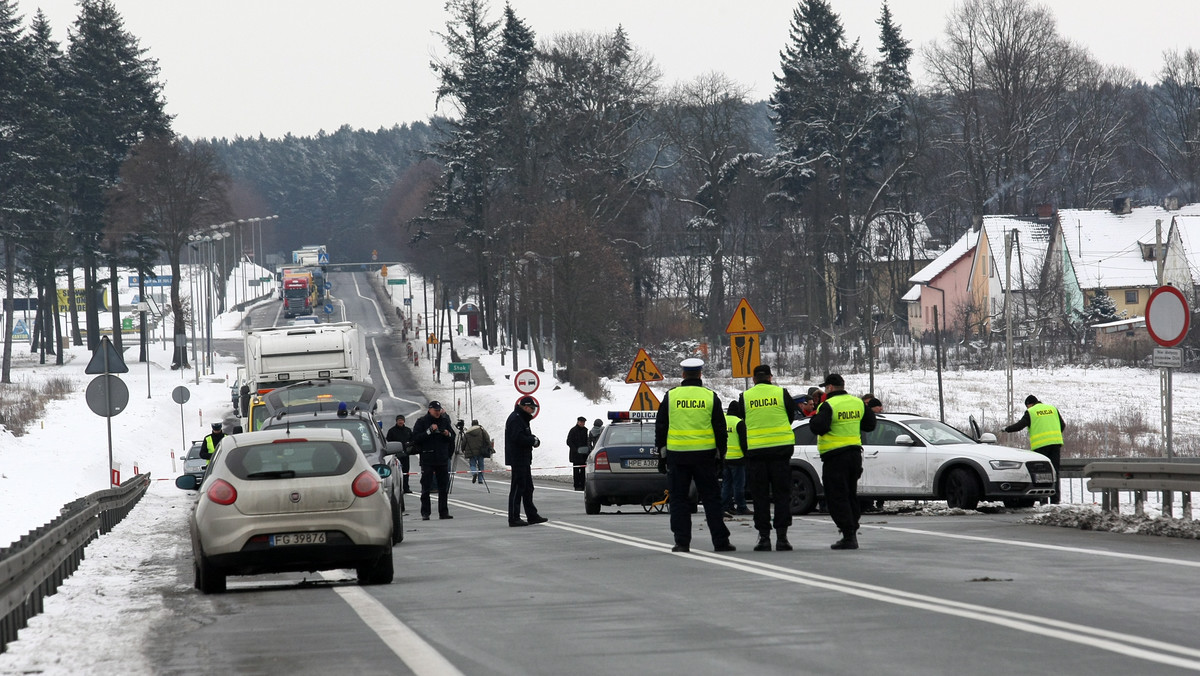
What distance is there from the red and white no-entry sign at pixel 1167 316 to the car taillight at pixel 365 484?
31.4ft

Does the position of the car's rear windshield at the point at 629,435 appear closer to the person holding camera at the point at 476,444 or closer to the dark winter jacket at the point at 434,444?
the dark winter jacket at the point at 434,444

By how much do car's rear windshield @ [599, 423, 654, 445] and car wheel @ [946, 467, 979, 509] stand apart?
4392mm

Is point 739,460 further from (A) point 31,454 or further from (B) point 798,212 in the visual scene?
(B) point 798,212

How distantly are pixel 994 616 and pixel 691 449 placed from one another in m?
5.56

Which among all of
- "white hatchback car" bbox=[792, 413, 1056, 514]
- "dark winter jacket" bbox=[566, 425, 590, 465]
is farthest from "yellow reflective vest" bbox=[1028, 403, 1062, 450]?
"dark winter jacket" bbox=[566, 425, 590, 465]

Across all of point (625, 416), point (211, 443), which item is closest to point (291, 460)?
point (211, 443)

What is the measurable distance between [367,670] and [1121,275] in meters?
83.6

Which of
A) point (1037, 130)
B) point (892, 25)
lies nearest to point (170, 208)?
point (892, 25)

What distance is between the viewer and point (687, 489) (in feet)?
46.7

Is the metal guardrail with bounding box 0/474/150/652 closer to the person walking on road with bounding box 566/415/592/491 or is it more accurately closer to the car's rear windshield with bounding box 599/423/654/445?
the car's rear windshield with bounding box 599/423/654/445

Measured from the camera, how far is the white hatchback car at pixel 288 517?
11977mm

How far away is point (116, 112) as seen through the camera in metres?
84.4

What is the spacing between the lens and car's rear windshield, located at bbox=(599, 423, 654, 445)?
22891 millimetres

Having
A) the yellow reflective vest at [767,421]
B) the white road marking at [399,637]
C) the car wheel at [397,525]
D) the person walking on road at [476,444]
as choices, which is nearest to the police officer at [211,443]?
the car wheel at [397,525]
